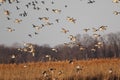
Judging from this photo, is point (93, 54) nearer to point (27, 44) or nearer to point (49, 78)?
point (27, 44)

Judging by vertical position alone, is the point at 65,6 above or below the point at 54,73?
above

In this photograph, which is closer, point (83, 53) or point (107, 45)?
point (83, 53)

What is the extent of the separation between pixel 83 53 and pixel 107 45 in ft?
31.7

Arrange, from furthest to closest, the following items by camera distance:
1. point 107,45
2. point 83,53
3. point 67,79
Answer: point 107,45
point 83,53
point 67,79

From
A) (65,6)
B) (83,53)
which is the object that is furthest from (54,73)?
(83,53)

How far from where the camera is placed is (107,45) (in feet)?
296

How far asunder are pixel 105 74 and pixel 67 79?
1515mm

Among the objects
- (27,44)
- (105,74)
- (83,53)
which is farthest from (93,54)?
(105,74)

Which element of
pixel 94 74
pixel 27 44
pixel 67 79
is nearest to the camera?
pixel 67 79

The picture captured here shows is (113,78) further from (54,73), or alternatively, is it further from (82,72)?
(54,73)

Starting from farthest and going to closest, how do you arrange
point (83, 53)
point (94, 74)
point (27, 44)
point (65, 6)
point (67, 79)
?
point (83, 53) → point (27, 44) → point (65, 6) → point (94, 74) → point (67, 79)

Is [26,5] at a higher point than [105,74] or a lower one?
higher

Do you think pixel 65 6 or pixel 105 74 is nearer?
pixel 105 74

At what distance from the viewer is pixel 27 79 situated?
12.2m
